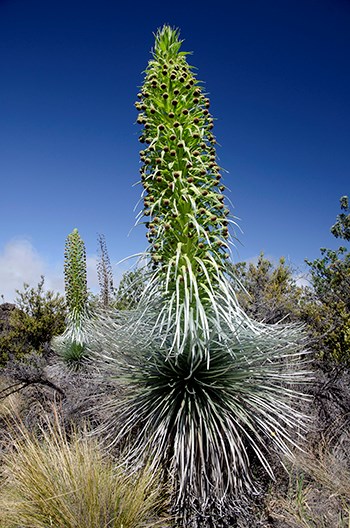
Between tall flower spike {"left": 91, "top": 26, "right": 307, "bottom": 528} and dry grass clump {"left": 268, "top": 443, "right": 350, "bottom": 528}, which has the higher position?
tall flower spike {"left": 91, "top": 26, "right": 307, "bottom": 528}

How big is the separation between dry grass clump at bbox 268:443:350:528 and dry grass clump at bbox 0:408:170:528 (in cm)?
102

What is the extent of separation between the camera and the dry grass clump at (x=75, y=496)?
2.45m

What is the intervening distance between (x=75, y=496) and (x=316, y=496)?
202 centimetres

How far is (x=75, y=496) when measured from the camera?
2.50 metres

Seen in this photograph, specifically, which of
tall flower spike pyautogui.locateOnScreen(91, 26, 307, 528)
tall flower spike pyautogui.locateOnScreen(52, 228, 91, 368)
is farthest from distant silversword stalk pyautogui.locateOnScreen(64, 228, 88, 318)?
tall flower spike pyautogui.locateOnScreen(91, 26, 307, 528)

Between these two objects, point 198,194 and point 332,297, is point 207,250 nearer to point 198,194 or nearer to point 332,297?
point 198,194

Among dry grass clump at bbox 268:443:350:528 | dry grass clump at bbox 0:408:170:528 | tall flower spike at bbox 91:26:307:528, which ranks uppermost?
tall flower spike at bbox 91:26:307:528

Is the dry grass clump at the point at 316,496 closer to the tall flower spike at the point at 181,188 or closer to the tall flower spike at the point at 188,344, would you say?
the tall flower spike at the point at 188,344

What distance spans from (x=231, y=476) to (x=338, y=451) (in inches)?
60.8

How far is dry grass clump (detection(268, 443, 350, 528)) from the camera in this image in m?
2.96

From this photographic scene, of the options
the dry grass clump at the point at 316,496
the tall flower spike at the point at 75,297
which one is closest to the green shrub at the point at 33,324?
the tall flower spike at the point at 75,297

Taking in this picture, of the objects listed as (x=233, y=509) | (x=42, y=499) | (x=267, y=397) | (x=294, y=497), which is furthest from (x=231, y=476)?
(x=42, y=499)

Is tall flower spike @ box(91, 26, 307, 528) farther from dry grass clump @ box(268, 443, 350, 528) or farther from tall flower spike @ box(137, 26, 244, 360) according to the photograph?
dry grass clump @ box(268, 443, 350, 528)

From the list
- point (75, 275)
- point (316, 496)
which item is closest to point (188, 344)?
point (316, 496)
